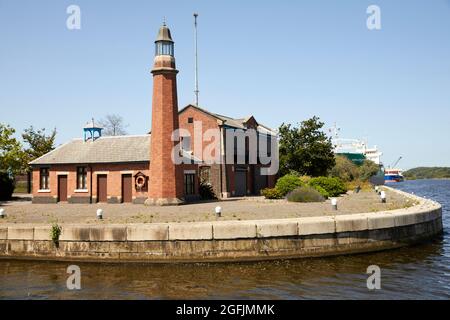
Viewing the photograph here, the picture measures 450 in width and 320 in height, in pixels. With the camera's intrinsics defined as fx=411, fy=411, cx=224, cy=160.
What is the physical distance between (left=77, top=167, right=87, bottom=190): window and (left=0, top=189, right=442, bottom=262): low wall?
15.6m

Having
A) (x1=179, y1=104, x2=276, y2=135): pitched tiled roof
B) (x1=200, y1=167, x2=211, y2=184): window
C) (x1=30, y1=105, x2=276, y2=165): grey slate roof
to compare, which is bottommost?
(x1=200, y1=167, x2=211, y2=184): window

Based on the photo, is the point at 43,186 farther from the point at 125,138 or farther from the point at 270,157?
the point at 270,157

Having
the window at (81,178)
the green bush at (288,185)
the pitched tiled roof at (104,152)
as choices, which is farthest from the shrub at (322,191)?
the window at (81,178)

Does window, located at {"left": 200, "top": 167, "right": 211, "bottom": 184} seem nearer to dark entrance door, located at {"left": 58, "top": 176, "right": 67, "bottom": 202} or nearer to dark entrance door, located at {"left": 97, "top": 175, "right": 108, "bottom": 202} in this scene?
dark entrance door, located at {"left": 97, "top": 175, "right": 108, "bottom": 202}

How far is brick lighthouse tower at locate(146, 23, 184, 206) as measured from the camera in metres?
26.3

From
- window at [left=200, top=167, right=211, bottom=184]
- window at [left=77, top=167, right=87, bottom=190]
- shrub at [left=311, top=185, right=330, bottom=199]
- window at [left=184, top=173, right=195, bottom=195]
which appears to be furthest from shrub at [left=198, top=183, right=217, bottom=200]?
window at [left=77, top=167, right=87, bottom=190]

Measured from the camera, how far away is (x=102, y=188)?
31109 mm

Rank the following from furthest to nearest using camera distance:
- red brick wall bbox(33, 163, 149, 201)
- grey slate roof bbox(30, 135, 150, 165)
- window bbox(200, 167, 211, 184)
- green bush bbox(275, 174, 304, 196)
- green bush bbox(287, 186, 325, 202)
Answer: window bbox(200, 167, 211, 184) < green bush bbox(275, 174, 304, 196) < grey slate roof bbox(30, 135, 150, 165) < red brick wall bbox(33, 163, 149, 201) < green bush bbox(287, 186, 325, 202)

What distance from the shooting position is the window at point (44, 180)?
108ft

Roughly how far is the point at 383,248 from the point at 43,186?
87.9ft

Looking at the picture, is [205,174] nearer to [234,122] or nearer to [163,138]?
[234,122]

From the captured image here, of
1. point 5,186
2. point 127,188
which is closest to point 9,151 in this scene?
point 5,186

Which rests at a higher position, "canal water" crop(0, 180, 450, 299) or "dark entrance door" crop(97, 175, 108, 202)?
"dark entrance door" crop(97, 175, 108, 202)

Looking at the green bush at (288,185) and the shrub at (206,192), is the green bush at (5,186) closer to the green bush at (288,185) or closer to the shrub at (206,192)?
the shrub at (206,192)
